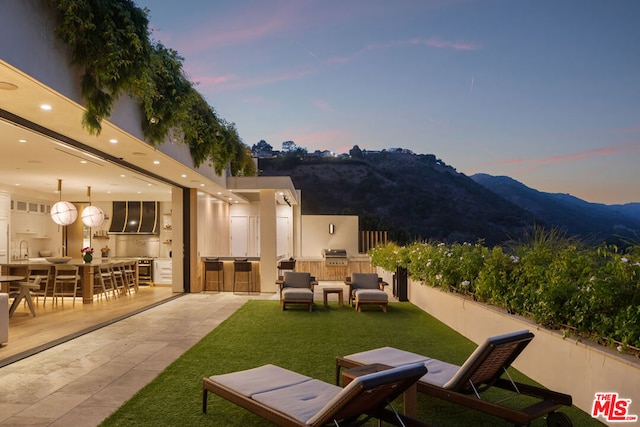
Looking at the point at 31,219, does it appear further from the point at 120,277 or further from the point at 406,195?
the point at 406,195

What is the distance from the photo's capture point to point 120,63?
507cm

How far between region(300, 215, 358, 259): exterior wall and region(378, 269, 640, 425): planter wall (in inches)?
516

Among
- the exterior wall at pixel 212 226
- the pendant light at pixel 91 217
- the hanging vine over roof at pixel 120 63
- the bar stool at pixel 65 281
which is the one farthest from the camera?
the exterior wall at pixel 212 226

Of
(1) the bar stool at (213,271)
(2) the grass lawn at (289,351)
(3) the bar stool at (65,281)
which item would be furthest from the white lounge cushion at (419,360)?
(1) the bar stool at (213,271)

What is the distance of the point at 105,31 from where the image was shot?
488cm

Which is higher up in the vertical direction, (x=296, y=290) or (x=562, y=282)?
(x=562, y=282)

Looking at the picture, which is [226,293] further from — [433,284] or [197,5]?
[197,5]

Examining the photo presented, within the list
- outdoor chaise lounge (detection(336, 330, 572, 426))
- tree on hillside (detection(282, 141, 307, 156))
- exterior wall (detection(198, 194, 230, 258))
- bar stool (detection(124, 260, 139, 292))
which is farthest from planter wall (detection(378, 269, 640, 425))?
tree on hillside (detection(282, 141, 307, 156))

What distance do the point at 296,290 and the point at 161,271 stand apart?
6311 mm

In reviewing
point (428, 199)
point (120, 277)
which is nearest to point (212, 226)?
point (120, 277)

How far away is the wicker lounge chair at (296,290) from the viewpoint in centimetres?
948

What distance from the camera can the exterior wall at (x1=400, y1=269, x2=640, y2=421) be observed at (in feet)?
11.5

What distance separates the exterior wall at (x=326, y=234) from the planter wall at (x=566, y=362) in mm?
13116

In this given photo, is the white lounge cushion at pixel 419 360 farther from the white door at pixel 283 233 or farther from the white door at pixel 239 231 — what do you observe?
the white door at pixel 283 233
